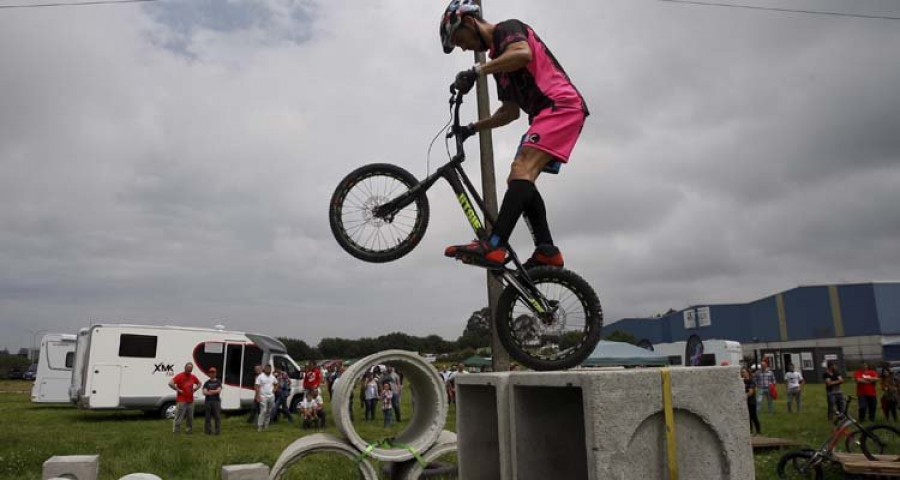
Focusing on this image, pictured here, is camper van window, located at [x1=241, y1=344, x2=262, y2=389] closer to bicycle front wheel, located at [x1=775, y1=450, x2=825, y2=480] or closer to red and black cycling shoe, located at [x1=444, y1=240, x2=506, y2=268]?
bicycle front wheel, located at [x1=775, y1=450, x2=825, y2=480]

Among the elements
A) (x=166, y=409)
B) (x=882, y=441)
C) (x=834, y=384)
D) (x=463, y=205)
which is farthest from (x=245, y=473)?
(x=166, y=409)

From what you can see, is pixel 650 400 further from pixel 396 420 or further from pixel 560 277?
pixel 396 420

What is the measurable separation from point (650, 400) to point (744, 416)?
2.18 feet

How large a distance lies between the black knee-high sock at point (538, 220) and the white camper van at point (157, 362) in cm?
1878

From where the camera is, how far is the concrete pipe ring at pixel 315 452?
6.52 m

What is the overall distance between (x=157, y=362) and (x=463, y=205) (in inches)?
732

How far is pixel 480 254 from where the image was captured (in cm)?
472

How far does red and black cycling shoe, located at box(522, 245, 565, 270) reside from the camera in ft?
16.4

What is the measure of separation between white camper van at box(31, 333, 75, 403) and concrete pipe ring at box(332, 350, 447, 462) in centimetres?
2288

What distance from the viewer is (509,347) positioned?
4.82 m

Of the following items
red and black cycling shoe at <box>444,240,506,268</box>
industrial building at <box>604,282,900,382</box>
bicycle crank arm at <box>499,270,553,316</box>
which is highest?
industrial building at <box>604,282,900,382</box>

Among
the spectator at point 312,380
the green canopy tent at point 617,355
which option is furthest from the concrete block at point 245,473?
the spectator at point 312,380

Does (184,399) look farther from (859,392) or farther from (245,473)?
(859,392)

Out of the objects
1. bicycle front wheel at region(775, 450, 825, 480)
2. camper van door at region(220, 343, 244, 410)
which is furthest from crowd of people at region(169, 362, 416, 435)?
bicycle front wheel at region(775, 450, 825, 480)
